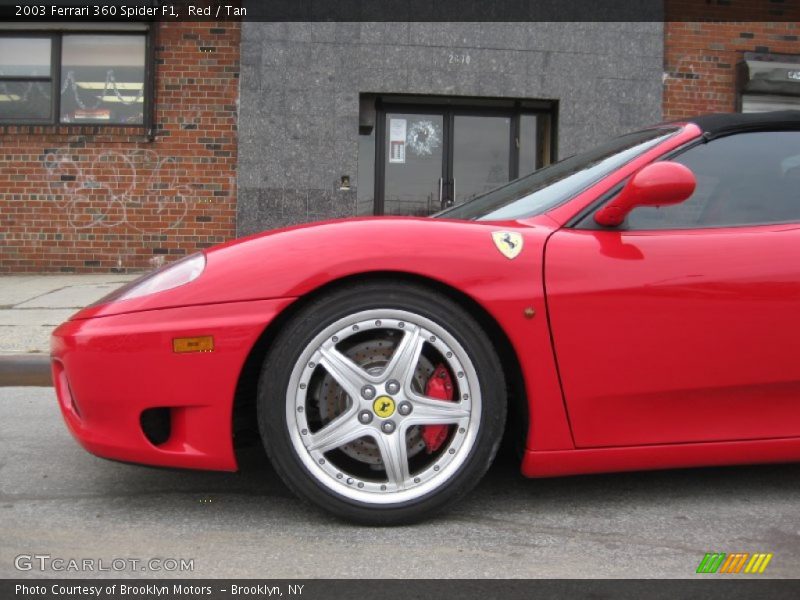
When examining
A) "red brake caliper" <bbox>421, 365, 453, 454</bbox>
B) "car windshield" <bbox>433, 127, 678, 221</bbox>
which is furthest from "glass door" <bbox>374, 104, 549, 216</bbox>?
"red brake caliper" <bbox>421, 365, 453, 454</bbox>

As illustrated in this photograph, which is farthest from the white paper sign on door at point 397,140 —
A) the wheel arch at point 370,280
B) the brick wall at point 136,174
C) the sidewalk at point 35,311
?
the wheel arch at point 370,280

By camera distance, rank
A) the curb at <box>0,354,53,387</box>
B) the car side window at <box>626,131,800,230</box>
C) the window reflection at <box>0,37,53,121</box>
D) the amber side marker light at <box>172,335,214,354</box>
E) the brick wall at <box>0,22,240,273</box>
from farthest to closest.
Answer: the window reflection at <box>0,37,53,121</box>, the brick wall at <box>0,22,240,273</box>, the curb at <box>0,354,53,387</box>, the car side window at <box>626,131,800,230</box>, the amber side marker light at <box>172,335,214,354</box>

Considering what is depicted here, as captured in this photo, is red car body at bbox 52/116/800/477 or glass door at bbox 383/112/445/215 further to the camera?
glass door at bbox 383/112/445/215

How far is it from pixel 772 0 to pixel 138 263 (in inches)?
347

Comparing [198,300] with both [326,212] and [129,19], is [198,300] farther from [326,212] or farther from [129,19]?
[129,19]

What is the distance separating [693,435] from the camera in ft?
7.77

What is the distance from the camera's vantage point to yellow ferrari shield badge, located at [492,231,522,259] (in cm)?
232

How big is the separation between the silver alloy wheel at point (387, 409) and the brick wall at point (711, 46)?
28.0 feet

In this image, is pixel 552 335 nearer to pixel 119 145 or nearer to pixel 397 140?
pixel 397 140

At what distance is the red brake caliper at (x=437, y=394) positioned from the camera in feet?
7.58

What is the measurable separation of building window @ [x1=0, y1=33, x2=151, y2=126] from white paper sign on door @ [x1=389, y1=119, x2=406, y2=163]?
10.1ft

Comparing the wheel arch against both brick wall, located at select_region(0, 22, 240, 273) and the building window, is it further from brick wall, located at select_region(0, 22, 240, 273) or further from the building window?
the building window

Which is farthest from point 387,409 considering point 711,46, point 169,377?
point 711,46

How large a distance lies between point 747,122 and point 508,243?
41.9 inches
